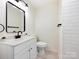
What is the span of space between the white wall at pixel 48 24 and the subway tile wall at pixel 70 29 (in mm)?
1593

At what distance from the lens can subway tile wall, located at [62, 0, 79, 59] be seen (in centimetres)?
169

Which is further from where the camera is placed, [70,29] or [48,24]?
[48,24]

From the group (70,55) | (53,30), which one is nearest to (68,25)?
(70,55)

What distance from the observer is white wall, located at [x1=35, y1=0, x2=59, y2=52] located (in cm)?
345

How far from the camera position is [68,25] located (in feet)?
5.82

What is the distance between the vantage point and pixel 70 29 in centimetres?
176

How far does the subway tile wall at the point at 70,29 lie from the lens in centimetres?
169

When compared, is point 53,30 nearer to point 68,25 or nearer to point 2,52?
point 68,25

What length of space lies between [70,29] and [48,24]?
184 centimetres

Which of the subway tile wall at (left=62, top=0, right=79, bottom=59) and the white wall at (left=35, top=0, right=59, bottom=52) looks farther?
the white wall at (left=35, top=0, right=59, bottom=52)

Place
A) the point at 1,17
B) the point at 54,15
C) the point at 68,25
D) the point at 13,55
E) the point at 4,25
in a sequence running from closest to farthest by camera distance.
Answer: the point at 13,55 → the point at 1,17 → the point at 4,25 → the point at 68,25 → the point at 54,15

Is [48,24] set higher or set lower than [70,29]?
higher

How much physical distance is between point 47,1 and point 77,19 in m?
1.98

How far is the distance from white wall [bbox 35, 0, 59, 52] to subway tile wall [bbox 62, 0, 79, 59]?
1.59 m
